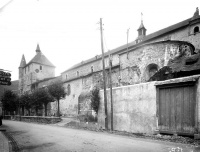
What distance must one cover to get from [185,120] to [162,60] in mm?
9916

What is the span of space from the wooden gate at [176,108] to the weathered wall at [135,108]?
20.5 inches

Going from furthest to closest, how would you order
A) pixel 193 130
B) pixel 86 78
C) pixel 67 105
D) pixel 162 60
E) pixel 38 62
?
pixel 38 62
pixel 67 105
pixel 86 78
pixel 162 60
pixel 193 130

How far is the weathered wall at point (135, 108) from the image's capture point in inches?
386

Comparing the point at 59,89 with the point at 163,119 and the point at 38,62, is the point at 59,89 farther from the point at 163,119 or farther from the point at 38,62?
the point at 38,62

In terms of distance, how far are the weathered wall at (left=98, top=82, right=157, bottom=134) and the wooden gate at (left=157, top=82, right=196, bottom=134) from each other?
1.71 ft

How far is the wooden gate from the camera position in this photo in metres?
7.93

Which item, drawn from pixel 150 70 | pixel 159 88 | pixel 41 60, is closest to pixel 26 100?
pixel 41 60

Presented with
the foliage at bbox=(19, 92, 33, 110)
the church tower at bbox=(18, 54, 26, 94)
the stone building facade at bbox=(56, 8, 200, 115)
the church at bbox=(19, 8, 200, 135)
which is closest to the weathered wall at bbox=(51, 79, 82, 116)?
the stone building facade at bbox=(56, 8, 200, 115)

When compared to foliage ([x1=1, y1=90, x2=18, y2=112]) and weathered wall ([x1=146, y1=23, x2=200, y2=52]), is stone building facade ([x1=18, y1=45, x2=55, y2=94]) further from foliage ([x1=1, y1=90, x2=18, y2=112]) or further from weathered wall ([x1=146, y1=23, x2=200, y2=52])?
weathered wall ([x1=146, y1=23, x2=200, y2=52])

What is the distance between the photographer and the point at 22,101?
3284 centimetres

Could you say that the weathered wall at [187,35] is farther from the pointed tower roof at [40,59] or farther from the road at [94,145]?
the pointed tower roof at [40,59]

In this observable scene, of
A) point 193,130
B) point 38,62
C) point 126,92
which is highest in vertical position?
point 38,62

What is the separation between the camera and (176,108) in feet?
28.0

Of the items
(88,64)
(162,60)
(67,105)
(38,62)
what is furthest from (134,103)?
(38,62)
